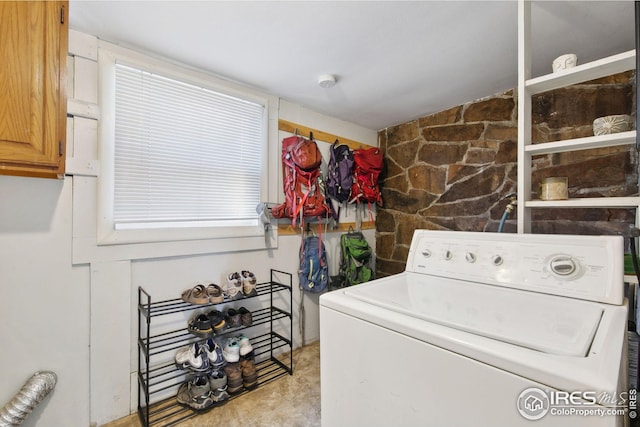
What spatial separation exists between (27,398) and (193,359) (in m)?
0.68

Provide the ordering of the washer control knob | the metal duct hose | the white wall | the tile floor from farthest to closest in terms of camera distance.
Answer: the tile floor
the white wall
the metal duct hose
the washer control knob

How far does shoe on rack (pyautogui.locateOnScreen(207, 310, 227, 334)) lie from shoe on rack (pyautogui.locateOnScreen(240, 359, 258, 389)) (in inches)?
12.9

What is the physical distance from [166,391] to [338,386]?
1.36 m

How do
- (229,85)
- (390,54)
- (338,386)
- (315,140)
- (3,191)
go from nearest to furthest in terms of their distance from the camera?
1. (338,386)
2. (3,191)
3. (390,54)
4. (229,85)
5. (315,140)

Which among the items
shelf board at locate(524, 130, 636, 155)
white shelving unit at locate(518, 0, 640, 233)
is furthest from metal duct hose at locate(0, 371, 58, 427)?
shelf board at locate(524, 130, 636, 155)

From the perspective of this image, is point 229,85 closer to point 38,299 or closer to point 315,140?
point 315,140

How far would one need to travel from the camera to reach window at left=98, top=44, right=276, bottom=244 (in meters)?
1.50

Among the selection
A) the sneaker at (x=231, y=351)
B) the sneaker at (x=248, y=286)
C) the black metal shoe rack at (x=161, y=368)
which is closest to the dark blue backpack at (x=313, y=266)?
the black metal shoe rack at (x=161, y=368)

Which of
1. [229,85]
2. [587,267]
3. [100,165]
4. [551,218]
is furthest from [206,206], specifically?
[551,218]

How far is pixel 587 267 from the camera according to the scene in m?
0.90

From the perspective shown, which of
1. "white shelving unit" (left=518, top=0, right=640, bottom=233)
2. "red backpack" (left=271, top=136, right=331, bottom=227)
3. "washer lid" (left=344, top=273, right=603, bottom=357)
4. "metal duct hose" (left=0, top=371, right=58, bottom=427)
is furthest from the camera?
"red backpack" (left=271, top=136, right=331, bottom=227)

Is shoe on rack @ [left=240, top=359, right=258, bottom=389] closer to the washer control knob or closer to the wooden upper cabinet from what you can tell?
the wooden upper cabinet

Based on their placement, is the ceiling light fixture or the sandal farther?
the ceiling light fixture

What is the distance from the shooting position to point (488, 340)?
61 cm
